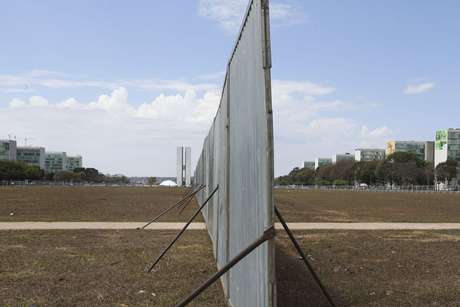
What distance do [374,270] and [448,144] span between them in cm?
16679

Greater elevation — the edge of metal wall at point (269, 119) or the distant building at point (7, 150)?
the distant building at point (7, 150)

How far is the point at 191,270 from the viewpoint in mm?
9586

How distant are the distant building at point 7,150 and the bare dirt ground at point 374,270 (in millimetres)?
181840

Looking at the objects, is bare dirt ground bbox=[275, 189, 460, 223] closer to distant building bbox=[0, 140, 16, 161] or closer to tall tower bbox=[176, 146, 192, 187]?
tall tower bbox=[176, 146, 192, 187]

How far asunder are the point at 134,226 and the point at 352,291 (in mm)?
10325

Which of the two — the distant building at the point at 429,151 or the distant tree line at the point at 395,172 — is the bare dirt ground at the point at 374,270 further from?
the distant building at the point at 429,151

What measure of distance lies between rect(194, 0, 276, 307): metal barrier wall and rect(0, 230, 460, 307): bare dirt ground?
5.04 feet

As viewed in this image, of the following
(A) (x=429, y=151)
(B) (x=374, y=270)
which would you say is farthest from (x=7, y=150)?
(B) (x=374, y=270)

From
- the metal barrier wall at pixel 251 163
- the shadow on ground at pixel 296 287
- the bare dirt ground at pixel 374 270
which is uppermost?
the metal barrier wall at pixel 251 163

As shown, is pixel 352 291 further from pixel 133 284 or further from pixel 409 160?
pixel 409 160

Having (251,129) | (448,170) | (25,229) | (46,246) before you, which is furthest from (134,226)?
(448,170)

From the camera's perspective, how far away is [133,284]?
332 inches

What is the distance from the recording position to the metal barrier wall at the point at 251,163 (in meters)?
4.19

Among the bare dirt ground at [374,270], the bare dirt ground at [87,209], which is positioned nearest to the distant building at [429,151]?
the bare dirt ground at [87,209]
